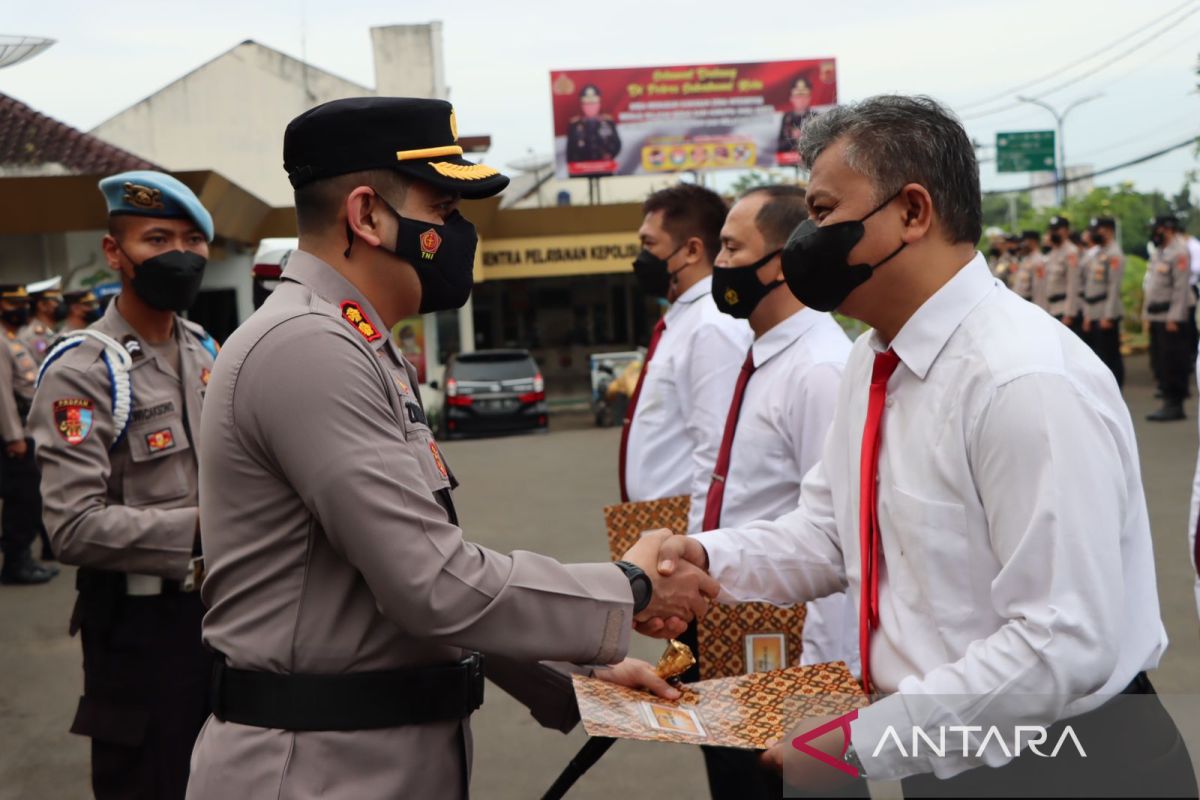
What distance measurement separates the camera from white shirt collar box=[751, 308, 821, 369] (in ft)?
12.4

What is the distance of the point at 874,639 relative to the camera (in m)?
2.14

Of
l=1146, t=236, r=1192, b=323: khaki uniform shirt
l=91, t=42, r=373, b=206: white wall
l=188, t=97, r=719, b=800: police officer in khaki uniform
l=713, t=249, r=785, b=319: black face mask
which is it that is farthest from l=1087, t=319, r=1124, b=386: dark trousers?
l=91, t=42, r=373, b=206: white wall

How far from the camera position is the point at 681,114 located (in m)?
31.0

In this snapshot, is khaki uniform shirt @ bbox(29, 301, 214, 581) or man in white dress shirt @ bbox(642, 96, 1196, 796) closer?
man in white dress shirt @ bbox(642, 96, 1196, 796)

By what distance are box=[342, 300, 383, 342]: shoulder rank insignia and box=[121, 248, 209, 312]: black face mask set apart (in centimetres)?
162

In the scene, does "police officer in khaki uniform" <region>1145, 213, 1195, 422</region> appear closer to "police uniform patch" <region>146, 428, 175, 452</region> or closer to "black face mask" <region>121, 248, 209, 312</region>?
"black face mask" <region>121, 248, 209, 312</region>

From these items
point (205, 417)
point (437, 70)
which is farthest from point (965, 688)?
point (437, 70)

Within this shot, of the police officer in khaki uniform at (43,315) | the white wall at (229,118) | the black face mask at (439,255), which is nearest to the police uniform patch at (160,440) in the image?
the black face mask at (439,255)

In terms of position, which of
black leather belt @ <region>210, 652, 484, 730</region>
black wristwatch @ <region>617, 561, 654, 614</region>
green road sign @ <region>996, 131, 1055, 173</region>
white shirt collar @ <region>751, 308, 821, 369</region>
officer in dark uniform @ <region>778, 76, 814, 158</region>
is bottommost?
black leather belt @ <region>210, 652, 484, 730</region>

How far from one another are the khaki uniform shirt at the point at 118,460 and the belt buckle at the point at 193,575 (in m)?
0.02

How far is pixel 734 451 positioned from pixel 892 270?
1591 mm

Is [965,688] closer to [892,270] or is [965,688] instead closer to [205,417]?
[892,270]

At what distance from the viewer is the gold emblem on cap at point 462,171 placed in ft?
7.13

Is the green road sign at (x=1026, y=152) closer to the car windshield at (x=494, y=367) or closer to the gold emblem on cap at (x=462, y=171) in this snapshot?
the car windshield at (x=494, y=367)
